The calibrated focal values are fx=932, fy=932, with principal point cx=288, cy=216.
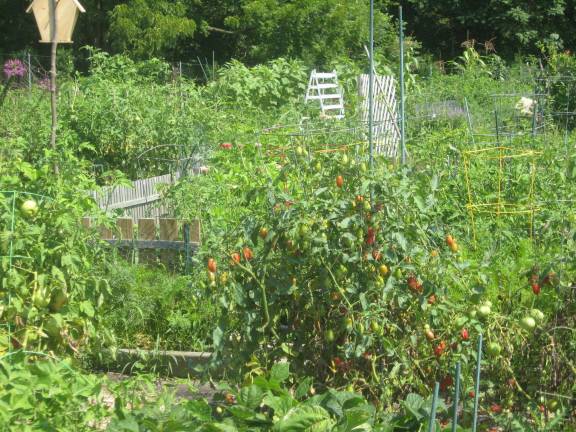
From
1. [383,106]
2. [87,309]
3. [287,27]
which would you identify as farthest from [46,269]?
[287,27]

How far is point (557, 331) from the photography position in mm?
3570

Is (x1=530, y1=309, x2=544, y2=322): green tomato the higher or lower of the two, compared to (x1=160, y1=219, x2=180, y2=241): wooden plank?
lower

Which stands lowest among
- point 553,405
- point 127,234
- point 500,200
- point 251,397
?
point 553,405

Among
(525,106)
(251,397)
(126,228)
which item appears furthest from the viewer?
(525,106)

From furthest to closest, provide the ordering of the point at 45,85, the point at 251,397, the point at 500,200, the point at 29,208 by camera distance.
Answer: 1. the point at 45,85
2. the point at 500,200
3. the point at 29,208
4. the point at 251,397

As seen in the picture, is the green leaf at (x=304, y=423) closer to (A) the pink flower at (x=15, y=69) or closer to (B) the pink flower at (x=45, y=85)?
(B) the pink flower at (x=45, y=85)

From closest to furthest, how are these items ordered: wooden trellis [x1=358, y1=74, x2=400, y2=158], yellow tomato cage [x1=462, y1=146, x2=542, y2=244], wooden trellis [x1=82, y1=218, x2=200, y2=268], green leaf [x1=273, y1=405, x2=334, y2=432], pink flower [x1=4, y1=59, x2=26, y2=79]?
green leaf [x1=273, y1=405, x2=334, y2=432] < wooden trellis [x1=82, y1=218, x2=200, y2=268] < yellow tomato cage [x1=462, y1=146, x2=542, y2=244] < wooden trellis [x1=358, y1=74, x2=400, y2=158] < pink flower [x1=4, y1=59, x2=26, y2=79]

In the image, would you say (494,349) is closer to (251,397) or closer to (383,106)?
(251,397)

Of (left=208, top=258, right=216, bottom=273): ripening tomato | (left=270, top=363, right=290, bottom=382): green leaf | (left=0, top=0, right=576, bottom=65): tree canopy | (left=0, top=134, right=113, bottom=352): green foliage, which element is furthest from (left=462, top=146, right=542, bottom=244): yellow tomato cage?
(left=0, top=0, right=576, bottom=65): tree canopy

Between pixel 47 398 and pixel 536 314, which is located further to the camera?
pixel 536 314

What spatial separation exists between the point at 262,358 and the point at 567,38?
23.6m

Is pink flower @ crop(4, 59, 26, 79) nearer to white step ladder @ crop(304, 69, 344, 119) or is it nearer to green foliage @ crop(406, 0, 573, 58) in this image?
white step ladder @ crop(304, 69, 344, 119)

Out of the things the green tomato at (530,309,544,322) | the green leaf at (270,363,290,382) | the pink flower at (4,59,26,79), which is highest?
the pink flower at (4,59,26,79)

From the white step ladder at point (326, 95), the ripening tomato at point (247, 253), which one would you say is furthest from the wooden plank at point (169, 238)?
the white step ladder at point (326, 95)
